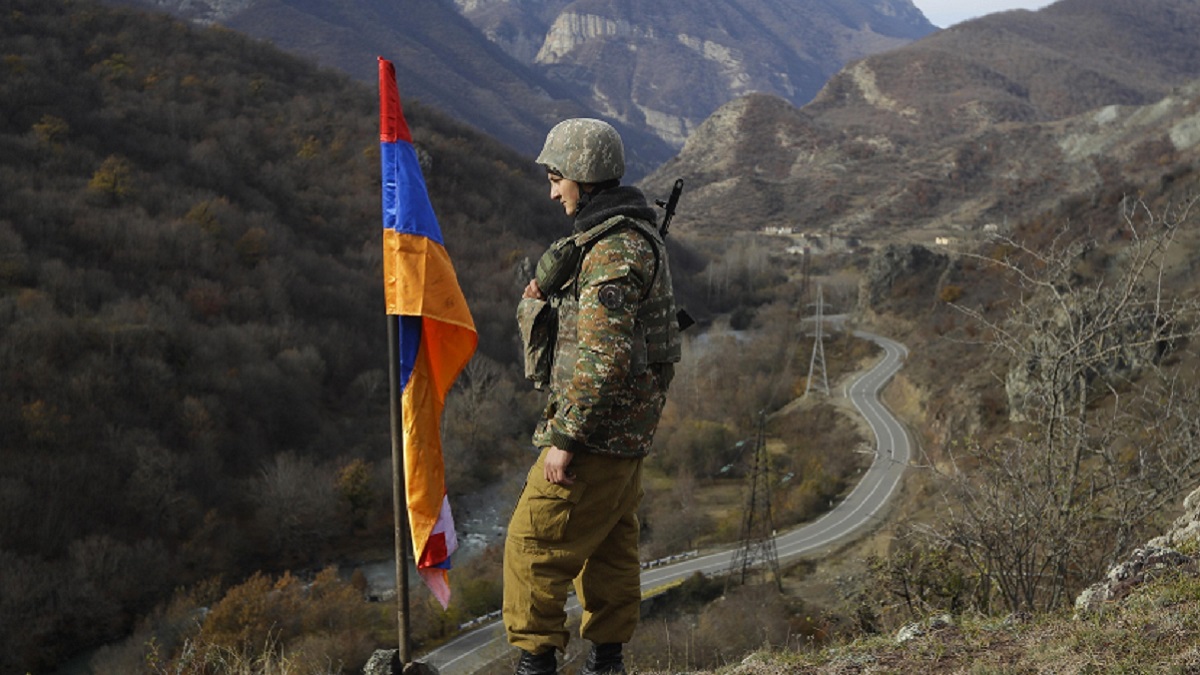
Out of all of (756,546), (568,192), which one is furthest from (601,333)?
(756,546)

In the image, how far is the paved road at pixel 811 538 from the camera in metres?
21.1

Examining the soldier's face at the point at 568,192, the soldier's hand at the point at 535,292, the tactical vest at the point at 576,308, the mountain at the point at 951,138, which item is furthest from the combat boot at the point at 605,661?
the mountain at the point at 951,138

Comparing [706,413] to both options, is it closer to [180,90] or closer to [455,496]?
[455,496]

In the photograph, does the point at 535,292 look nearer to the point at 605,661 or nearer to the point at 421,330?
the point at 421,330

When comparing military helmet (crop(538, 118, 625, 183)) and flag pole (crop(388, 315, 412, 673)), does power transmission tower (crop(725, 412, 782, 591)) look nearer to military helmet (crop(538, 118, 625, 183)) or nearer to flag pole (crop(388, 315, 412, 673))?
flag pole (crop(388, 315, 412, 673))

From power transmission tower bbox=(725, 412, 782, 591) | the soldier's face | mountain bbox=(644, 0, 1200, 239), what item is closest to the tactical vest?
the soldier's face

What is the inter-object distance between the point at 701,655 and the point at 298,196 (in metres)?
43.1

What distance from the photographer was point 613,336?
10.6 feet

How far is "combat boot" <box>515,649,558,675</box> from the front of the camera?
11.9 ft

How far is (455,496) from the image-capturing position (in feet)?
107

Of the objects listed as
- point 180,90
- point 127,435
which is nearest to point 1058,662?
point 127,435

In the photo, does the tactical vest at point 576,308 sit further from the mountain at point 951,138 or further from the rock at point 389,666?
the mountain at point 951,138

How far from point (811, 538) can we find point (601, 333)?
27050 millimetres

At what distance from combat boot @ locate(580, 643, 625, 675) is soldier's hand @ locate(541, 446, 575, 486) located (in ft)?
3.19
